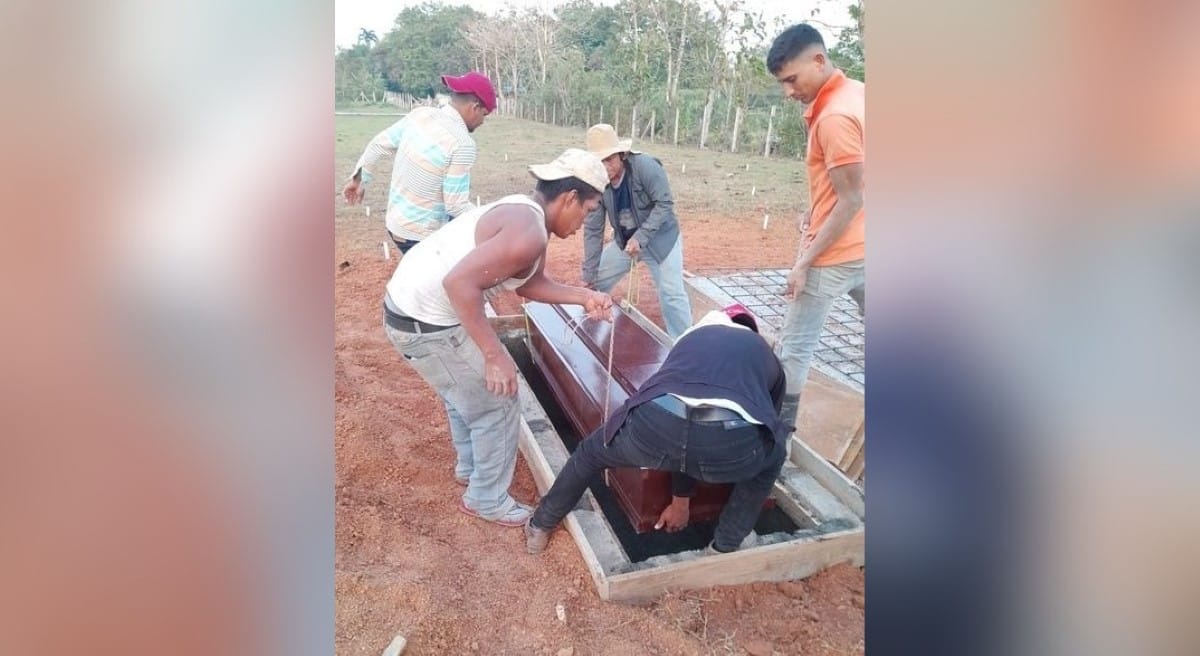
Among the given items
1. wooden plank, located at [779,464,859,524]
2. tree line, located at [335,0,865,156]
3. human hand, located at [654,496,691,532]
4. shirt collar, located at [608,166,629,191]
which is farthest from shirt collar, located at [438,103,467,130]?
tree line, located at [335,0,865,156]

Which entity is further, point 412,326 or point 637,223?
point 637,223

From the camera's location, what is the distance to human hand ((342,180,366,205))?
317cm

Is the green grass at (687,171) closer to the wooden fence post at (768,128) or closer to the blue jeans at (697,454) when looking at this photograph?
the wooden fence post at (768,128)

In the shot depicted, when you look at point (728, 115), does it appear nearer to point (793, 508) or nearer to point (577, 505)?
point (793, 508)

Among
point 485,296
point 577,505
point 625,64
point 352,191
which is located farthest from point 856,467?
point 625,64

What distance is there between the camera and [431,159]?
308 centimetres

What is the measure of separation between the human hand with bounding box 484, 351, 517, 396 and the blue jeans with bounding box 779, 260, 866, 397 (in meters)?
1.20

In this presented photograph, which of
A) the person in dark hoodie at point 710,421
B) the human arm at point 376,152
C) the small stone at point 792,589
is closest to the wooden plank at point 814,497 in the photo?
the small stone at point 792,589

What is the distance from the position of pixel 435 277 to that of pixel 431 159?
1.13 meters

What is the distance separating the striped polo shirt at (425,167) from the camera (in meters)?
3.06

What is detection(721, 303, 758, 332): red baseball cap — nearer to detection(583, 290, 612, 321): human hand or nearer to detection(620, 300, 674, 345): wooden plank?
detection(583, 290, 612, 321): human hand
